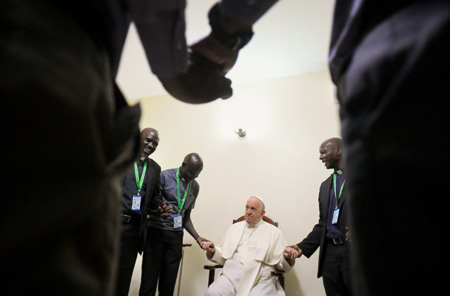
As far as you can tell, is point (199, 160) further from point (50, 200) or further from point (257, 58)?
point (50, 200)

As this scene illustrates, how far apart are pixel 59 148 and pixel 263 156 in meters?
3.73

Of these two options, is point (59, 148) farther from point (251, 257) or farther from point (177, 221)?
point (251, 257)

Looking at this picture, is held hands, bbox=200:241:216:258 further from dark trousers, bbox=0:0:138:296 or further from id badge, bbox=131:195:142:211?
dark trousers, bbox=0:0:138:296

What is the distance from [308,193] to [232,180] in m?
0.98

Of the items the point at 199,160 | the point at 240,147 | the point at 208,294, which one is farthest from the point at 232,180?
the point at 208,294

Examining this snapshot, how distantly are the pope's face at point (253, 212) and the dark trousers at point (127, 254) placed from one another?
1.20 m

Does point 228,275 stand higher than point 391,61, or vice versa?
point 391,61

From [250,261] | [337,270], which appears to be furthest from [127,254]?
[337,270]

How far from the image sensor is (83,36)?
0.32 metres

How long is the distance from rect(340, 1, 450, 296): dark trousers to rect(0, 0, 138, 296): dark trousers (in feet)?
0.88

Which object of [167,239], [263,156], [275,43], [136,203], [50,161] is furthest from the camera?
[263,156]

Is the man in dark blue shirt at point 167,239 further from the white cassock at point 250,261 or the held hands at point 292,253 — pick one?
the held hands at point 292,253

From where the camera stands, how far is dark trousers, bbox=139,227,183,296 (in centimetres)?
286

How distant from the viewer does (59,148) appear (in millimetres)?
263
